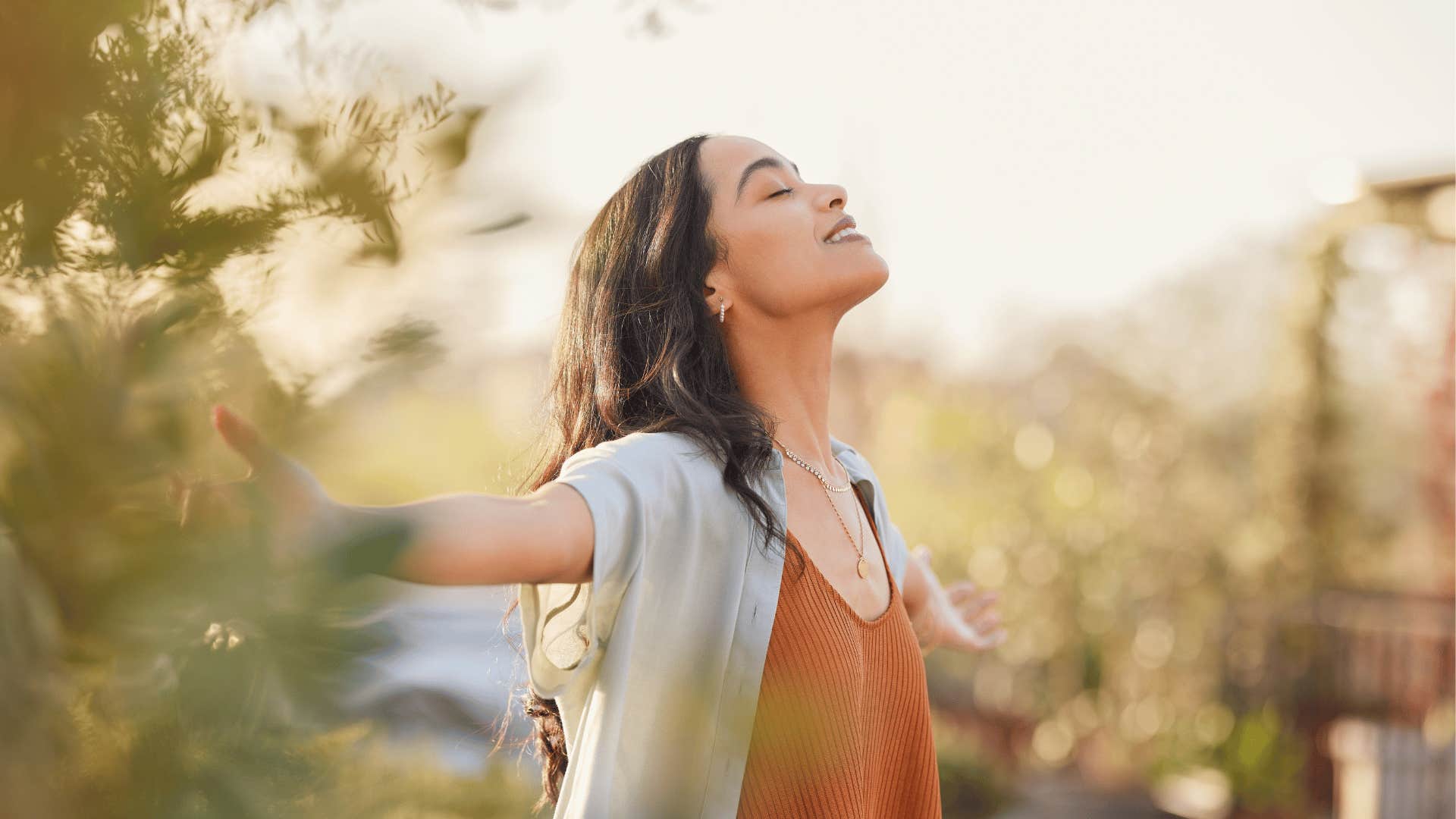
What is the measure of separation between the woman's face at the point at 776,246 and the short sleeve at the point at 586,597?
0.47 m

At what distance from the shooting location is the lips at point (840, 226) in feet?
5.33

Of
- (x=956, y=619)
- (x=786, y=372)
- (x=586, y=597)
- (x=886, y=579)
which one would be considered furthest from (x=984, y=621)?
(x=586, y=597)

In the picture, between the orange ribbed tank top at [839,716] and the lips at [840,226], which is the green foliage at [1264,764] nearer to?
the orange ribbed tank top at [839,716]

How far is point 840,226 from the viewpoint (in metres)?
1.65

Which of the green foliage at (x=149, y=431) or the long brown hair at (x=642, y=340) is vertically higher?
the green foliage at (x=149, y=431)

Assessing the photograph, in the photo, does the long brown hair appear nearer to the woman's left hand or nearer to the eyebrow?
the eyebrow

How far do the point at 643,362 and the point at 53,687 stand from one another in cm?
115

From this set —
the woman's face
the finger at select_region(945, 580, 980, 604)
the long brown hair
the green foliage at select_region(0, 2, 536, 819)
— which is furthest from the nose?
the green foliage at select_region(0, 2, 536, 819)

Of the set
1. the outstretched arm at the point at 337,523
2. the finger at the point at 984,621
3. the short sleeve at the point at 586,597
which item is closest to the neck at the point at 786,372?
the short sleeve at the point at 586,597

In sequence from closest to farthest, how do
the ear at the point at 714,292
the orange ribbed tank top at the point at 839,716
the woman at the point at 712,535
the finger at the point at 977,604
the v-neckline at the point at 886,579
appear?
the woman at the point at 712,535, the orange ribbed tank top at the point at 839,716, the v-neckline at the point at 886,579, the ear at the point at 714,292, the finger at the point at 977,604

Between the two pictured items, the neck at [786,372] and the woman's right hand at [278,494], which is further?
the neck at [786,372]

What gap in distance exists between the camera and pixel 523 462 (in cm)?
167

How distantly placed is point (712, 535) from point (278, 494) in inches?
37.0

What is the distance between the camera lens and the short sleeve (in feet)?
3.68
